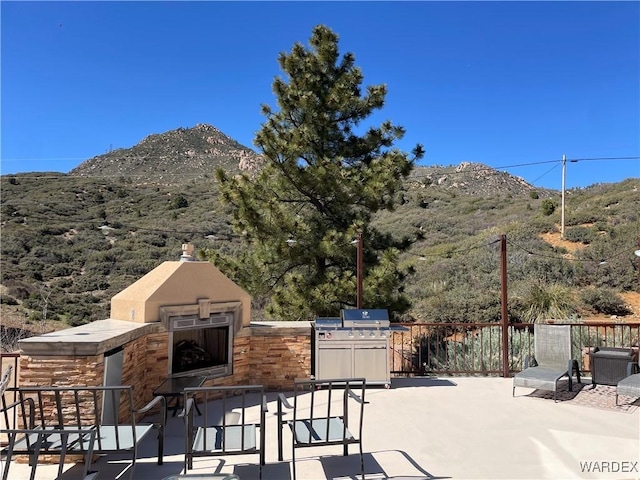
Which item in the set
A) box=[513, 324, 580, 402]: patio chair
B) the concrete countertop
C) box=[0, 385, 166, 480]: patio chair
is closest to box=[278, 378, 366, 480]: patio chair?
box=[0, 385, 166, 480]: patio chair

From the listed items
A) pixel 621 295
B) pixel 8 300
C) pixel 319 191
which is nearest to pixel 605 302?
pixel 621 295

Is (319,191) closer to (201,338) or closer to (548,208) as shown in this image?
(201,338)

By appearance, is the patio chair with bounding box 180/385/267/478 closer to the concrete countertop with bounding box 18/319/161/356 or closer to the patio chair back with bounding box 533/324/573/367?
the concrete countertop with bounding box 18/319/161/356

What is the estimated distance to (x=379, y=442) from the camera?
421cm

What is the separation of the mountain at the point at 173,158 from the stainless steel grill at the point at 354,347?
26.5 metres

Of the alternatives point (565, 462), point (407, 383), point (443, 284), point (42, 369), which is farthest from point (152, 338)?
point (443, 284)

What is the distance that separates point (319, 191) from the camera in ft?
31.5

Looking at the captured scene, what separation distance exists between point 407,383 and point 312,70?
23.1ft

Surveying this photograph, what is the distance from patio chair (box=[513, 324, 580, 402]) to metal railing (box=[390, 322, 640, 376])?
30 cm

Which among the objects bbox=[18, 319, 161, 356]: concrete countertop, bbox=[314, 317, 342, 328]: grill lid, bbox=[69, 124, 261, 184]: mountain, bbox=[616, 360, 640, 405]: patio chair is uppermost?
bbox=[69, 124, 261, 184]: mountain

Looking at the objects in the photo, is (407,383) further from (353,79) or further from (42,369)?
(353,79)

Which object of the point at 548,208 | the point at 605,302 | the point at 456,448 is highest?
the point at 548,208

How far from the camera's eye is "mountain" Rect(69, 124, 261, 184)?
34.0 metres

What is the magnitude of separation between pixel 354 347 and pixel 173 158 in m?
35.0
